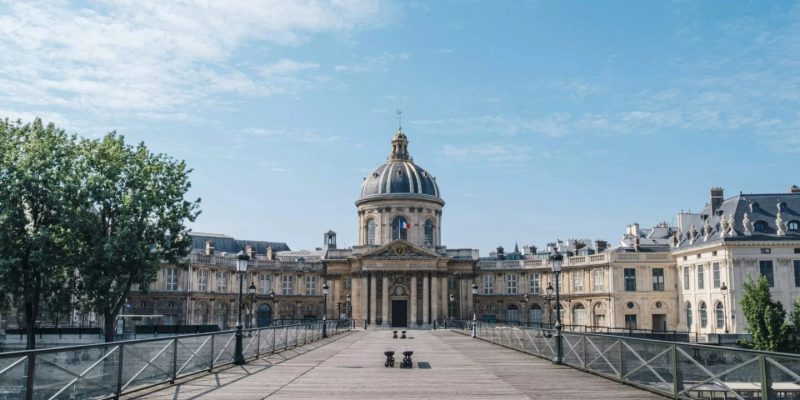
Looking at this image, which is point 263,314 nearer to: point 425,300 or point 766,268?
point 425,300

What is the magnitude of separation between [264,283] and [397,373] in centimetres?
7256

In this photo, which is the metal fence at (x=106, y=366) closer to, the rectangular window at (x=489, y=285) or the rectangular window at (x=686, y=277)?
the rectangular window at (x=686, y=277)

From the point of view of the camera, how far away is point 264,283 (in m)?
90.0

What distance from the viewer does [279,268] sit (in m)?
90.8

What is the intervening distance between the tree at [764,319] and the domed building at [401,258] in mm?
37703

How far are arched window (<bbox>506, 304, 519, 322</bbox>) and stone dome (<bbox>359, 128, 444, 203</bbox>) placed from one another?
17.3 metres

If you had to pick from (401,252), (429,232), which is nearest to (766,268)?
(401,252)

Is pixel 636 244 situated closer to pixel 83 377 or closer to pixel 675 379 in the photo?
pixel 675 379

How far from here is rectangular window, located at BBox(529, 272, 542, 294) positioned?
88750 millimetres

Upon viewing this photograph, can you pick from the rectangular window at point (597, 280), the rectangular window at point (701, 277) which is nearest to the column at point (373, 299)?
the rectangular window at point (597, 280)

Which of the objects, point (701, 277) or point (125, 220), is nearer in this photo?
point (125, 220)

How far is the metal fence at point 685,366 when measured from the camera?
444 inches

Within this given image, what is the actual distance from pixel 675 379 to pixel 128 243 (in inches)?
1396

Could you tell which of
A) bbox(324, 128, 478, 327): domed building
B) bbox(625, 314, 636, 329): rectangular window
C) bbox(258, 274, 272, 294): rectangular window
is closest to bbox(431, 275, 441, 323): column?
bbox(324, 128, 478, 327): domed building
